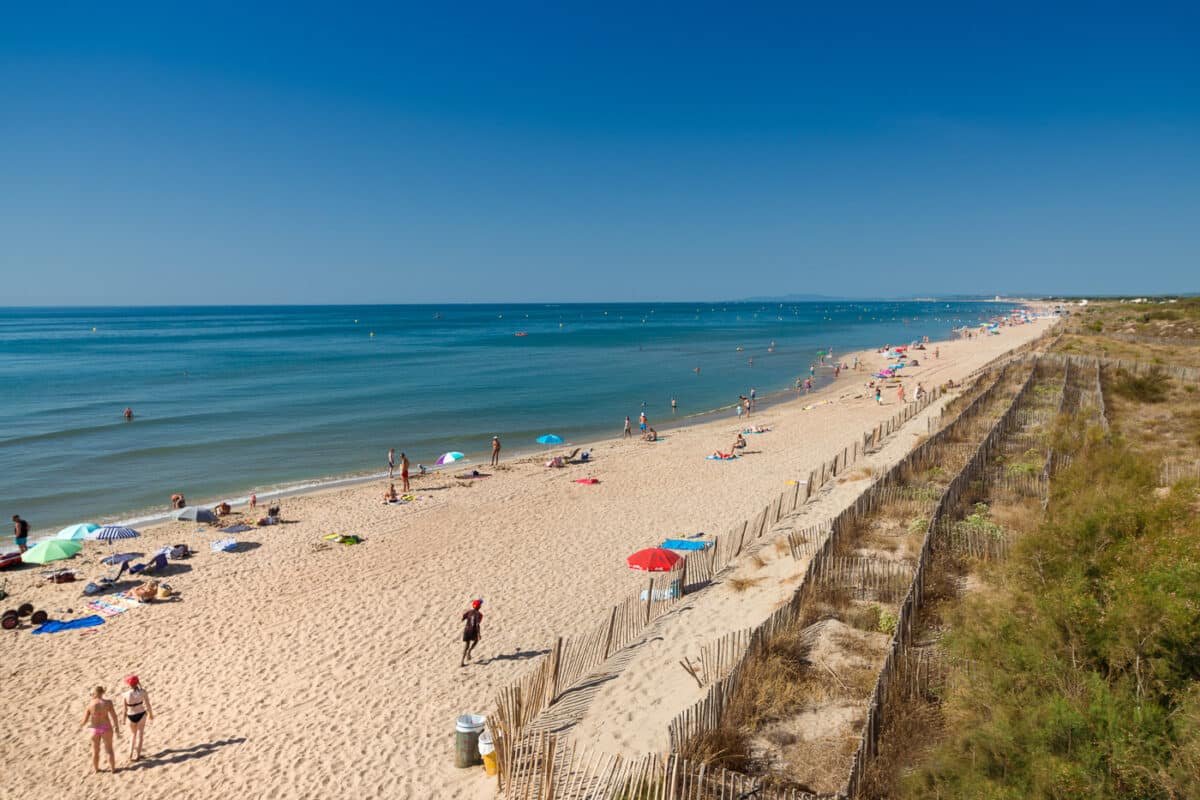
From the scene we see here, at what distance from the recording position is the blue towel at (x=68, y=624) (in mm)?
13461

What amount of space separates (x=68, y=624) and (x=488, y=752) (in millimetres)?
10705

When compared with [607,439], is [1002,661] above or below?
above

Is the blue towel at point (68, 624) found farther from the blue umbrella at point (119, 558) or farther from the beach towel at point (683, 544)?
the beach towel at point (683, 544)

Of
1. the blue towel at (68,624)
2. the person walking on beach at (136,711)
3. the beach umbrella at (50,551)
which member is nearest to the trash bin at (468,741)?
the person walking on beach at (136,711)

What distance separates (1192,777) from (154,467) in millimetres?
32386

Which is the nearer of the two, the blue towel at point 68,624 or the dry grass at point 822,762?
the dry grass at point 822,762

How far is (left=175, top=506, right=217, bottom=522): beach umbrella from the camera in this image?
65.3 feet

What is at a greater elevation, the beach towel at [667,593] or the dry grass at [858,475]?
the dry grass at [858,475]

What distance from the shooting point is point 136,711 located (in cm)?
941

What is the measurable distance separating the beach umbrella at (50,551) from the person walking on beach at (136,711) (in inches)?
363

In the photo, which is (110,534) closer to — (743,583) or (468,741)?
(468,741)

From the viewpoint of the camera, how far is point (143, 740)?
9875 mm

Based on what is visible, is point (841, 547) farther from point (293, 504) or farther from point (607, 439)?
point (607, 439)

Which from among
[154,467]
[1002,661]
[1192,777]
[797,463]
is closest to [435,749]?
[1002,661]
